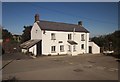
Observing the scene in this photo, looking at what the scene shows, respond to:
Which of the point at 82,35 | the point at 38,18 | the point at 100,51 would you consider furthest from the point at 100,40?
the point at 38,18

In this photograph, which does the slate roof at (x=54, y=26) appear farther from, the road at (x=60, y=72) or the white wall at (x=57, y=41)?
the road at (x=60, y=72)

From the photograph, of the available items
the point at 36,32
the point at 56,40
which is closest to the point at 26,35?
the point at 36,32

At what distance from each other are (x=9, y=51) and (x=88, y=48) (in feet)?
65.4

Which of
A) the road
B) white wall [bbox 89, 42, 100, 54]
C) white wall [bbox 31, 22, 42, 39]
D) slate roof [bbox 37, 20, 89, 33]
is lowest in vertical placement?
the road

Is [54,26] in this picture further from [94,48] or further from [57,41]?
[94,48]

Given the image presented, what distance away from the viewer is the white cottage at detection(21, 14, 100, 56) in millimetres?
33219

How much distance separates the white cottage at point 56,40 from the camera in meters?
33.2

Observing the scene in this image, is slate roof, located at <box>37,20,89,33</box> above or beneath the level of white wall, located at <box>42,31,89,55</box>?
above

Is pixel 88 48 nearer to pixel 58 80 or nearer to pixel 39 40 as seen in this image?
pixel 39 40

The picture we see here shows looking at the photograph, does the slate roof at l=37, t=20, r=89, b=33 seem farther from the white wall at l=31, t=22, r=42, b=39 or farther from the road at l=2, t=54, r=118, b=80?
the road at l=2, t=54, r=118, b=80

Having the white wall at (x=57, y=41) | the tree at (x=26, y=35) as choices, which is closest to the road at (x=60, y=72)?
the white wall at (x=57, y=41)

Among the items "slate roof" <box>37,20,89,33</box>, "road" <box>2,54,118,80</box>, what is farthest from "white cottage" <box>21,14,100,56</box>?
"road" <box>2,54,118,80</box>

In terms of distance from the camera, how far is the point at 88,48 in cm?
4162

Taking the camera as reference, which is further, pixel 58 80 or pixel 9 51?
pixel 9 51
